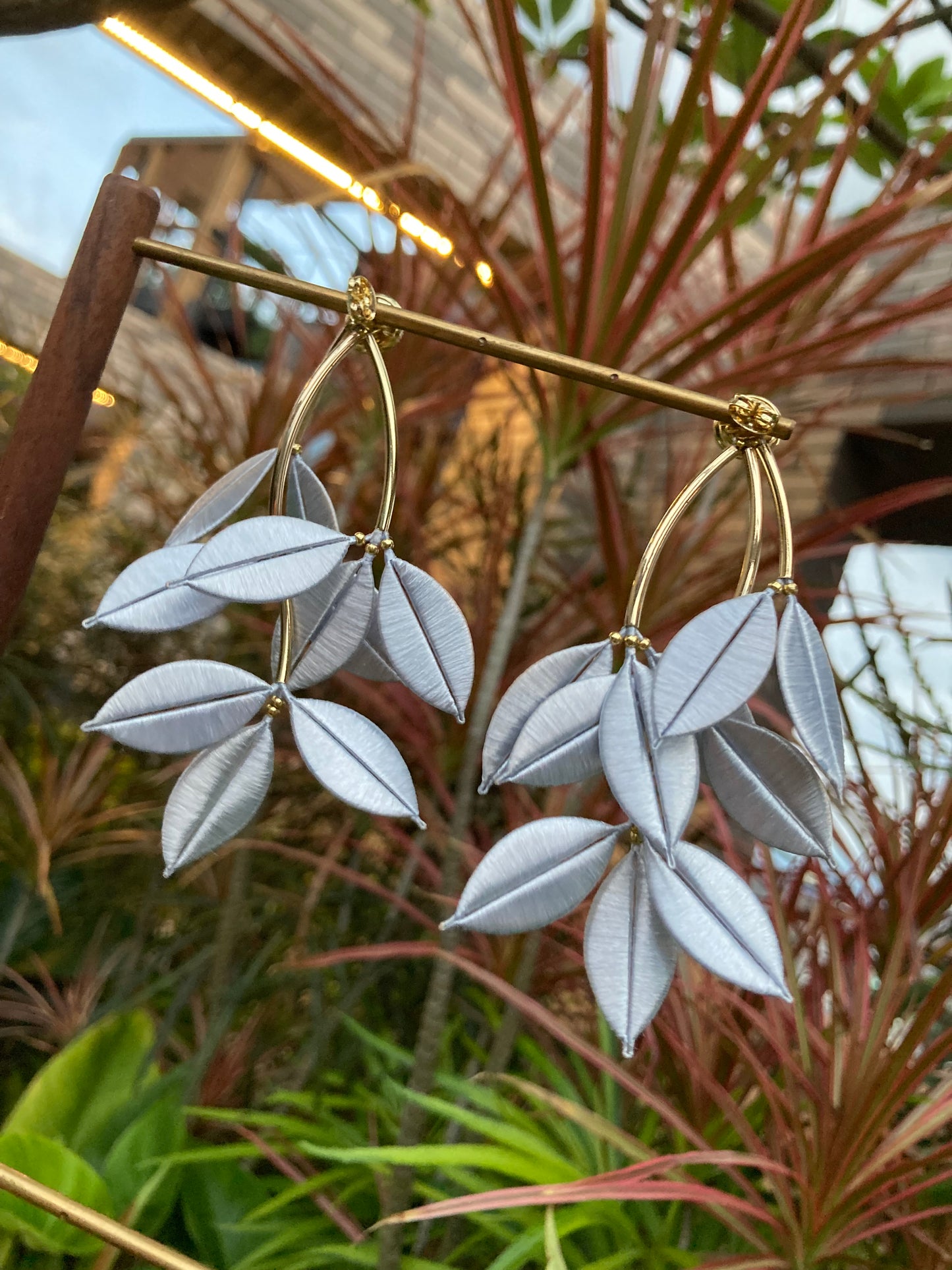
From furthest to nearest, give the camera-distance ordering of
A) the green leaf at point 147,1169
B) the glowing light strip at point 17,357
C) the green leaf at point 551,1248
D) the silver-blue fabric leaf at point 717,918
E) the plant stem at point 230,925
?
the glowing light strip at point 17,357
the plant stem at point 230,925
the green leaf at point 147,1169
the green leaf at point 551,1248
the silver-blue fabric leaf at point 717,918

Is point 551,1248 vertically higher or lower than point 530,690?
lower

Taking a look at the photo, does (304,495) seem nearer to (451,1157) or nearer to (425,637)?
(425,637)

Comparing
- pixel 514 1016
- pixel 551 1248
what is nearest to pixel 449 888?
pixel 514 1016

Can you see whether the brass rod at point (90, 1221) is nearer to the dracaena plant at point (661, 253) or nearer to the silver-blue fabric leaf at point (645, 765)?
the silver-blue fabric leaf at point (645, 765)

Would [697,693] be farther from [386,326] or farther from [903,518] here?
[903,518]

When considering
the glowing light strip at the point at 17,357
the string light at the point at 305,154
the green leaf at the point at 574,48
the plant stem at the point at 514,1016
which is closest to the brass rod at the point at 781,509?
the string light at the point at 305,154

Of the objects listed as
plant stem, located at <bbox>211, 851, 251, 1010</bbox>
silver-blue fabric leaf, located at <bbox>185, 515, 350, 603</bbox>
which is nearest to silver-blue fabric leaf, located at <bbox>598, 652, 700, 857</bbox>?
silver-blue fabric leaf, located at <bbox>185, 515, 350, 603</bbox>
